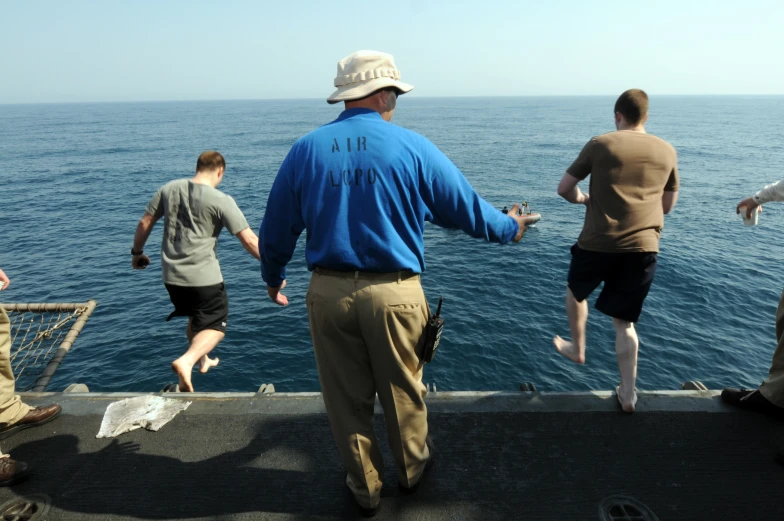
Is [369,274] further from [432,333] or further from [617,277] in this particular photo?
[617,277]

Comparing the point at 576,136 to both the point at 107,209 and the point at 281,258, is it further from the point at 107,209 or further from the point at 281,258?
the point at 281,258

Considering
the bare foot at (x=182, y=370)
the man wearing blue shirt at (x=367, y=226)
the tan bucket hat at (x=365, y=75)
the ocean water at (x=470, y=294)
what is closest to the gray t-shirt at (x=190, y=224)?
the bare foot at (x=182, y=370)

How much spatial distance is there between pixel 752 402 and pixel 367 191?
3.88 metres

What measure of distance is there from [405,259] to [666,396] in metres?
3.16

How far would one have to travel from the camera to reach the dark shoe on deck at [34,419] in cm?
382

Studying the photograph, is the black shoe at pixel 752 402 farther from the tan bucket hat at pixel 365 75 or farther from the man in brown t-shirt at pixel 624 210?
the tan bucket hat at pixel 365 75

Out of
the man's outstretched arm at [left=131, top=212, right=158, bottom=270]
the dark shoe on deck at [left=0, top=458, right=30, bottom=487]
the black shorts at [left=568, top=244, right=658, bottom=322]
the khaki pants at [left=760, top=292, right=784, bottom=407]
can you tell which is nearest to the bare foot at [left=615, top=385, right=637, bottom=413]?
the black shorts at [left=568, top=244, right=658, bottom=322]

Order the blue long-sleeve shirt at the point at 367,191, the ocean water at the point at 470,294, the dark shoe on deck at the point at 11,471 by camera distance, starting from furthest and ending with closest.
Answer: the ocean water at the point at 470,294 → the dark shoe on deck at the point at 11,471 → the blue long-sleeve shirt at the point at 367,191

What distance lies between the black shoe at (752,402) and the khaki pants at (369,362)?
2.93 meters

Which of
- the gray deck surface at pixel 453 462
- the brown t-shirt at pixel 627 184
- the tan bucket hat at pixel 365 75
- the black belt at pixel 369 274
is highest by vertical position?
the tan bucket hat at pixel 365 75

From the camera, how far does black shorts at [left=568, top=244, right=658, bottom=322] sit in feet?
11.7

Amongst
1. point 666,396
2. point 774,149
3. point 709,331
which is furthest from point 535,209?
point 774,149

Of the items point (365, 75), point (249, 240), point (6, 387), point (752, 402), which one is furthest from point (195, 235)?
point (752, 402)

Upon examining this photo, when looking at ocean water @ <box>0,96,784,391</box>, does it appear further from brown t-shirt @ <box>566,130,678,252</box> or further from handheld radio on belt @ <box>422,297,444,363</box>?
handheld radio on belt @ <box>422,297,444,363</box>
